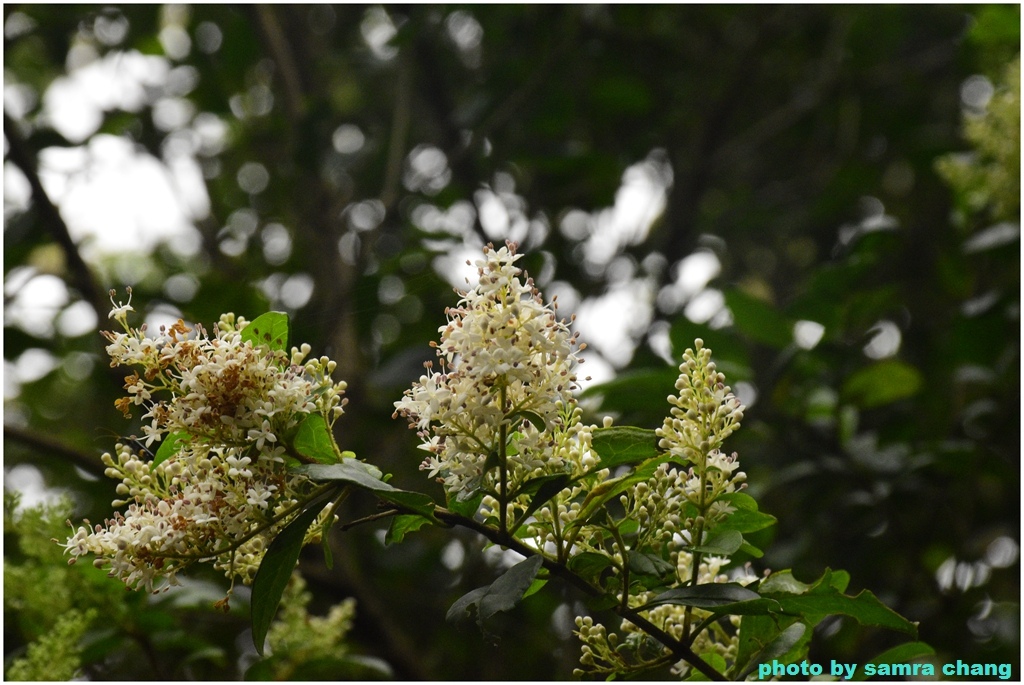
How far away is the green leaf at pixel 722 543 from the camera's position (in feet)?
3.18

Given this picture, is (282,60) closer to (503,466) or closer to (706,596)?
(503,466)

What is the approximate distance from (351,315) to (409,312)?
1.60 ft

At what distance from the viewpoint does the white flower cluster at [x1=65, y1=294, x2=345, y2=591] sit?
926 millimetres

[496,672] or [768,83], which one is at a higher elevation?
[768,83]

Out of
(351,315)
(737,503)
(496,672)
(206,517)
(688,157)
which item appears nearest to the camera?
(206,517)

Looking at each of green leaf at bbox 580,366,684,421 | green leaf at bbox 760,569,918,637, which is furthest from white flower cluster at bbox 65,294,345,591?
green leaf at bbox 580,366,684,421

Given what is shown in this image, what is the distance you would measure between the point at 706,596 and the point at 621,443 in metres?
0.19

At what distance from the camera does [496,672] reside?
2102 millimetres

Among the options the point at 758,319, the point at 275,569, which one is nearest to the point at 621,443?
the point at 275,569

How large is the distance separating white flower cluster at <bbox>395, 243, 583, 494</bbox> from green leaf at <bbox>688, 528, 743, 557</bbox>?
193mm

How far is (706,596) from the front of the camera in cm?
94

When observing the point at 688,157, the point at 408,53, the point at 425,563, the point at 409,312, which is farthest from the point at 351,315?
the point at 688,157

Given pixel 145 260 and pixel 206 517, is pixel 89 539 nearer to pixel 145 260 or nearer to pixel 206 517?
pixel 206 517

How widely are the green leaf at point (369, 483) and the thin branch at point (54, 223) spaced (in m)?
1.34
